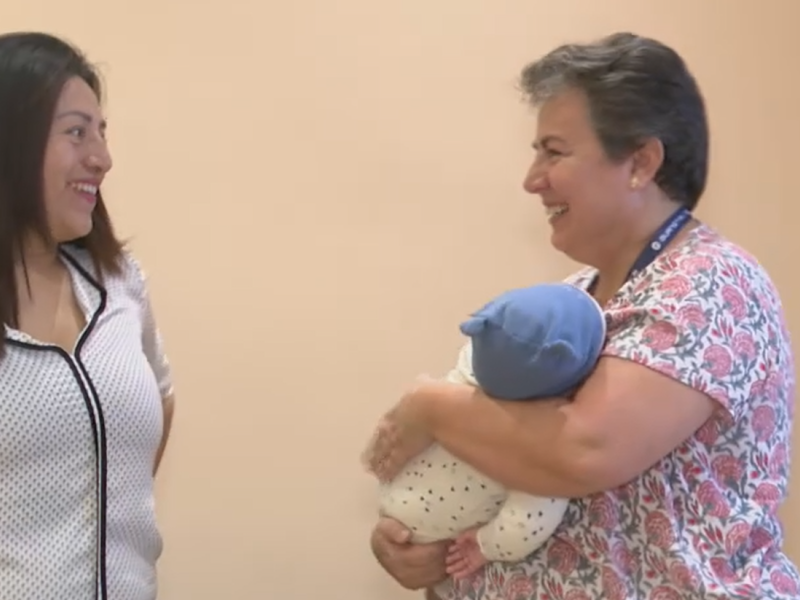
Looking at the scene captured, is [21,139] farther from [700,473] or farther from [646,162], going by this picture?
[700,473]

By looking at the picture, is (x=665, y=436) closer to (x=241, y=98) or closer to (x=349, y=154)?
(x=349, y=154)

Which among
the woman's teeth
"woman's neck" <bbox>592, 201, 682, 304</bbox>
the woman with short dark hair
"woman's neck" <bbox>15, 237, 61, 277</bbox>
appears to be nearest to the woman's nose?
the woman's teeth

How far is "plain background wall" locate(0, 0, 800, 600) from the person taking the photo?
85.1 inches

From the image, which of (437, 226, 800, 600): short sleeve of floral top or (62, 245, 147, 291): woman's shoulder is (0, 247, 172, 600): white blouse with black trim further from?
(437, 226, 800, 600): short sleeve of floral top

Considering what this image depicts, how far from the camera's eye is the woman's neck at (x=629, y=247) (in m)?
1.40

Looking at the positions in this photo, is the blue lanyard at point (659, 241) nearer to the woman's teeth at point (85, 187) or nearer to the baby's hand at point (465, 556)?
the baby's hand at point (465, 556)

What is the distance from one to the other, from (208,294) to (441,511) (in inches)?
37.5

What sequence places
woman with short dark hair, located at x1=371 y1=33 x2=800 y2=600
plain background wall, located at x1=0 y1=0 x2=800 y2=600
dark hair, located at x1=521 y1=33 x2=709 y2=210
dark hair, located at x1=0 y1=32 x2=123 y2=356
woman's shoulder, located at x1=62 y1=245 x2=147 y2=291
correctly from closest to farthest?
1. woman with short dark hair, located at x1=371 y1=33 x2=800 y2=600
2. dark hair, located at x1=521 y1=33 x2=709 y2=210
3. dark hair, located at x1=0 y1=32 x2=123 y2=356
4. woman's shoulder, located at x1=62 y1=245 x2=147 y2=291
5. plain background wall, located at x1=0 y1=0 x2=800 y2=600

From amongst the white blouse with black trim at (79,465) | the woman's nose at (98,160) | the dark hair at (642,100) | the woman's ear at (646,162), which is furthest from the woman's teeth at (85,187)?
the woman's ear at (646,162)

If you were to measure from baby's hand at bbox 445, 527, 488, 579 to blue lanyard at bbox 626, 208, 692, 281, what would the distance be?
0.42 meters

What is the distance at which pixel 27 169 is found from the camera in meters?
1.48

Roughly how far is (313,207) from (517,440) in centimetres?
101

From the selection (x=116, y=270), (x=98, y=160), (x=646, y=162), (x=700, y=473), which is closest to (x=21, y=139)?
(x=98, y=160)

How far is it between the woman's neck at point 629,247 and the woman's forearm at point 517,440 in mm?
251
